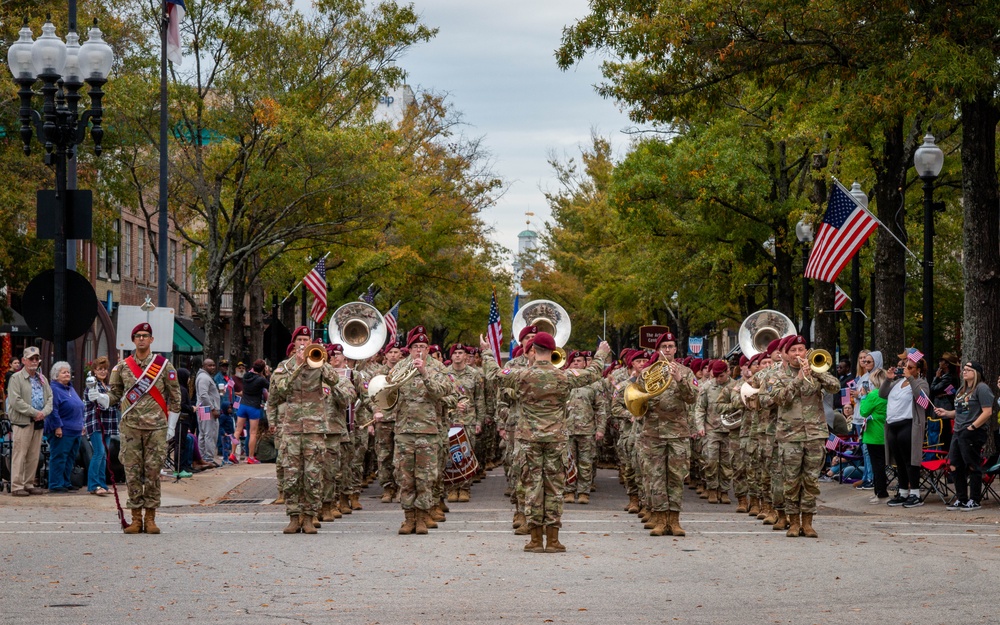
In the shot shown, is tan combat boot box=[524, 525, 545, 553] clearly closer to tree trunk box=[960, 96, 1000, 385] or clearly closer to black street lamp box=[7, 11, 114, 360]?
black street lamp box=[7, 11, 114, 360]

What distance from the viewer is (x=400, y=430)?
14.7m

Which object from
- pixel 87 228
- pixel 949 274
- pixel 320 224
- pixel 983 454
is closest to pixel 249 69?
pixel 320 224

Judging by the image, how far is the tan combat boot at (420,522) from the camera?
14.4 m

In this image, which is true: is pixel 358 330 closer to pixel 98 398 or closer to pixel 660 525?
pixel 98 398

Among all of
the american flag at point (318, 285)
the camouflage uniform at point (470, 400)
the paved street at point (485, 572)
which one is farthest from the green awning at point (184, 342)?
the paved street at point (485, 572)

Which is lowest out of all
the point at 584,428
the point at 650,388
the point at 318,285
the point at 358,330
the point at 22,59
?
the point at 584,428

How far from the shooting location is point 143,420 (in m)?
14.3

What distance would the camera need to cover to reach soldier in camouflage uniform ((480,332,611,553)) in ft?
42.0

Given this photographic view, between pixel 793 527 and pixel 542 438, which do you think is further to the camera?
pixel 793 527

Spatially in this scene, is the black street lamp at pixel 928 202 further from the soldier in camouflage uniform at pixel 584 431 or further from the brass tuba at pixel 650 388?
the brass tuba at pixel 650 388

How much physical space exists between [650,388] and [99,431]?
8.22m

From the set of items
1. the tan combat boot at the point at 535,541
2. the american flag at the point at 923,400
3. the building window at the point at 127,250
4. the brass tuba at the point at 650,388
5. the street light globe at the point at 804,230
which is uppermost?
the building window at the point at 127,250

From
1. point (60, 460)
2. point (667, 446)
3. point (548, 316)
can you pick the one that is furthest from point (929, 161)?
point (60, 460)

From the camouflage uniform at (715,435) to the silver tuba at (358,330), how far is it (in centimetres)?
449
